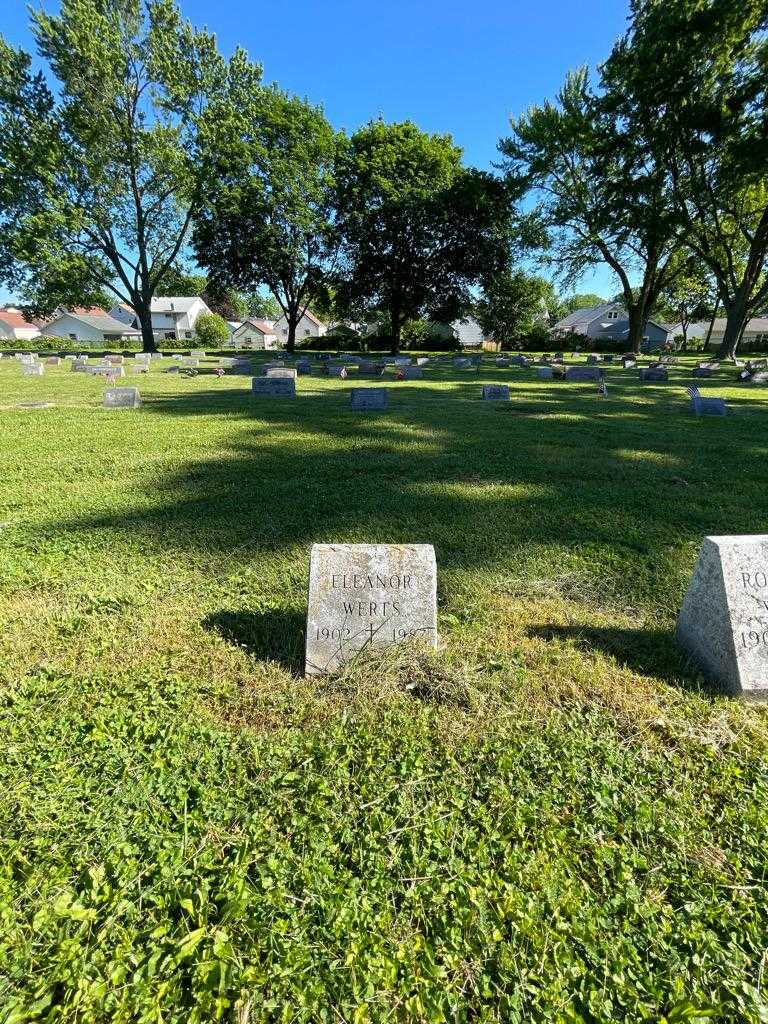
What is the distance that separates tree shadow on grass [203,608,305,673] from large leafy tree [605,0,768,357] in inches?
965

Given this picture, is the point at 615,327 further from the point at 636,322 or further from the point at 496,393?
the point at 496,393

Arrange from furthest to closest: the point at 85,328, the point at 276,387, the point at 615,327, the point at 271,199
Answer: the point at 85,328
the point at 615,327
the point at 271,199
the point at 276,387

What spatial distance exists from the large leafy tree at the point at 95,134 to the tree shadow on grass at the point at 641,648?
33.7 m

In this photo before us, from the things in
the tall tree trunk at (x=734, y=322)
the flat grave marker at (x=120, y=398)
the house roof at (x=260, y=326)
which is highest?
the house roof at (x=260, y=326)

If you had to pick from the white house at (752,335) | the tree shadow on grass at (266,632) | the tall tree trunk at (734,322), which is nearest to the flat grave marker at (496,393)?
the tree shadow on grass at (266,632)

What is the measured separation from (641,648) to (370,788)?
5.56 ft

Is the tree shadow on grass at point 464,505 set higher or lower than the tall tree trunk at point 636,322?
lower

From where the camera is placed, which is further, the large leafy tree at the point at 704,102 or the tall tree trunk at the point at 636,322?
the tall tree trunk at the point at 636,322

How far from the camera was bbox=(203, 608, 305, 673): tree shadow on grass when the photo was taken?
8.56 feet

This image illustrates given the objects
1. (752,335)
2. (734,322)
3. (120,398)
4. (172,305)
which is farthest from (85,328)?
(752,335)

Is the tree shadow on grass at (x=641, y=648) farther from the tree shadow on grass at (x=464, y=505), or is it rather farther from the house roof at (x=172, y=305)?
the house roof at (x=172, y=305)

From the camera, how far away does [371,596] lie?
2.54 meters

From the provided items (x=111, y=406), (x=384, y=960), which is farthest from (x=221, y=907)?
(x=111, y=406)

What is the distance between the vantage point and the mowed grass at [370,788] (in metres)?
1.32
